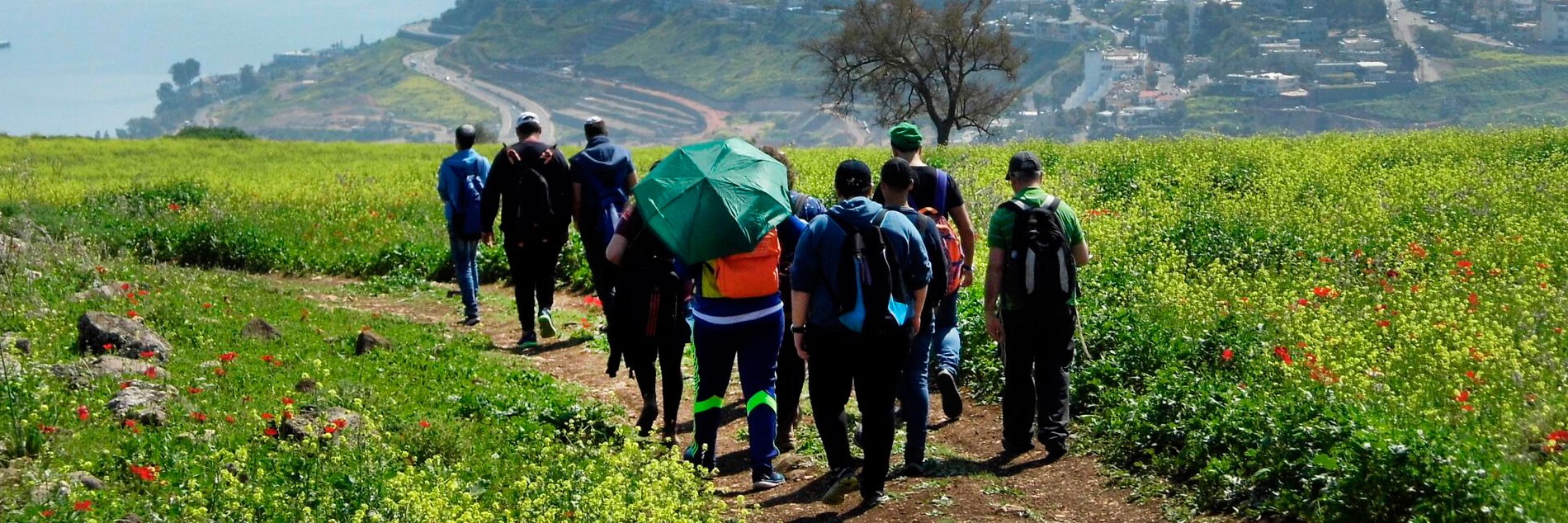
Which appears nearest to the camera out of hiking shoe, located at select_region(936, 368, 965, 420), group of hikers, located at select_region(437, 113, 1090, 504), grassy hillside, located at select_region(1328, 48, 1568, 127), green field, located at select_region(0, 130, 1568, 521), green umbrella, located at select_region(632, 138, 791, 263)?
green field, located at select_region(0, 130, 1568, 521)

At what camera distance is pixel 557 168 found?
11711mm

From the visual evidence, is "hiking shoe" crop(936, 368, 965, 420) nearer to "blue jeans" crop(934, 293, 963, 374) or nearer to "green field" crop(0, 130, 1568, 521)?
"blue jeans" crop(934, 293, 963, 374)

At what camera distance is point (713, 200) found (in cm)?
739

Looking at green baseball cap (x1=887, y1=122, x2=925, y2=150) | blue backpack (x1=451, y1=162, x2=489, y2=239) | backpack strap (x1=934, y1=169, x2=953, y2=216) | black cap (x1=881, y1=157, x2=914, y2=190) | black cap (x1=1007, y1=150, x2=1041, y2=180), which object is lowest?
blue backpack (x1=451, y1=162, x2=489, y2=239)

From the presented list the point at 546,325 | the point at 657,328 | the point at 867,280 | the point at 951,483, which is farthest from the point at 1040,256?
the point at 546,325

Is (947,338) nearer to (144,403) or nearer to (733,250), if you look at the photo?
(733,250)

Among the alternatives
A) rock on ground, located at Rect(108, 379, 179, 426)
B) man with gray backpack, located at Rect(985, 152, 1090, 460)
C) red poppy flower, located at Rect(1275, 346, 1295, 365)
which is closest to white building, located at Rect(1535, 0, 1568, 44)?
red poppy flower, located at Rect(1275, 346, 1295, 365)

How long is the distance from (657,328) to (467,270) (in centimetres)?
536

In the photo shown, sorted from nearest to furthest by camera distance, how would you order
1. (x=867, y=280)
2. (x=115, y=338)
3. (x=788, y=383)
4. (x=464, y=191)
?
(x=867, y=280)
(x=788, y=383)
(x=115, y=338)
(x=464, y=191)

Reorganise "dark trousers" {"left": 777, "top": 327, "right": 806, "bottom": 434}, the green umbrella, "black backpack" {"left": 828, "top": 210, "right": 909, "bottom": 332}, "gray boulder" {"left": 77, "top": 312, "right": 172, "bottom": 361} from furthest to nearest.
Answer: "gray boulder" {"left": 77, "top": 312, "right": 172, "bottom": 361}, "dark trousers" {"left": 777, "top": 327, "right": 806, "bottom": 434}, the green umbrella, "black backpack" {"left": 828, "top": 210, "right": 909, "bottom": 332}

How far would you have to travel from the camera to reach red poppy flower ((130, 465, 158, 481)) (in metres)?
6.70

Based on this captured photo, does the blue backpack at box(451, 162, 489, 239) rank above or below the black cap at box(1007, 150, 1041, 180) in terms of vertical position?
below

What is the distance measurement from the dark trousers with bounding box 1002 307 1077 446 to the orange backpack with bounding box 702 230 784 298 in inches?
64.9

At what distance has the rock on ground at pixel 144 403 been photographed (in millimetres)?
8039
